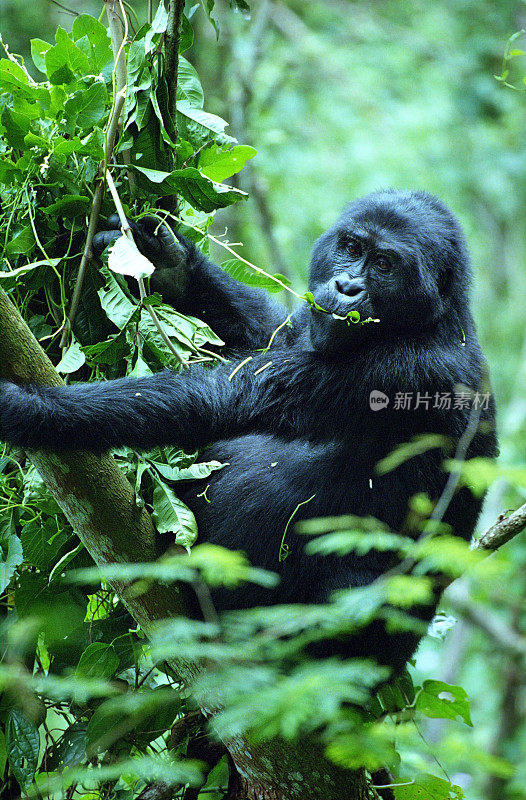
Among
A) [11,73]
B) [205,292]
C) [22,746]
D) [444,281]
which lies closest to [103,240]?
[11,73]

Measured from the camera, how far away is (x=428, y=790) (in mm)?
3002

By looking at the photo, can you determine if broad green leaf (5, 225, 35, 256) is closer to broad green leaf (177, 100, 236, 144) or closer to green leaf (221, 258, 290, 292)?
broad green leaf (177, 100, 236, 144)

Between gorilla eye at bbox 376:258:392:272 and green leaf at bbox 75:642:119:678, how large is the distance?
5.80 ft

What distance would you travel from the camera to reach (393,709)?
3.29m

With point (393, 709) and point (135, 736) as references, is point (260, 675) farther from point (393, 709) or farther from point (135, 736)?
point (393, 709)

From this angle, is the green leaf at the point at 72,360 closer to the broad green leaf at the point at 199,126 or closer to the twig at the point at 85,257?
the twig at the point at 85,257

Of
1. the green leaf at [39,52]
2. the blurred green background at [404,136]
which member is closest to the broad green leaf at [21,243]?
the green leaf at [39,52]

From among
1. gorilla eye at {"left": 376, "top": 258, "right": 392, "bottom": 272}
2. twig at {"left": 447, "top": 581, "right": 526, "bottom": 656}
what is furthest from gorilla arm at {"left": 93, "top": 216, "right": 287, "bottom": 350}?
twig at {"left": 447, "top": 581, "right": 526, "bottom": 656}

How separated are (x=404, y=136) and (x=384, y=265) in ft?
26.1

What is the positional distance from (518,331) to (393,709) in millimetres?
7741

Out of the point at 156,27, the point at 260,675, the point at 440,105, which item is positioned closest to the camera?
the point at 260,675

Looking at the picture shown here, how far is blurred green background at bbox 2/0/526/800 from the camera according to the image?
287 inches

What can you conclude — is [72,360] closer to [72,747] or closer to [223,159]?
[223,159]

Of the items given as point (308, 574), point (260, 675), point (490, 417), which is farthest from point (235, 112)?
point (260, 675)
